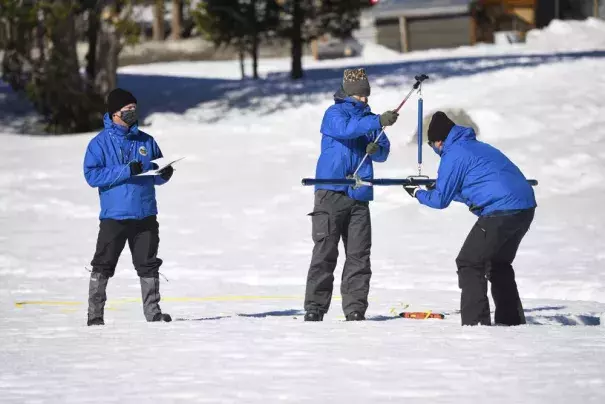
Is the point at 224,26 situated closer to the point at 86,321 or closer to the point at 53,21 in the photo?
the point at 53,21

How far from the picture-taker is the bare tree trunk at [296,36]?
112 ft

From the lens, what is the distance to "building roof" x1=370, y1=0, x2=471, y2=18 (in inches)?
1919

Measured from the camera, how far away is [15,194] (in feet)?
67.5

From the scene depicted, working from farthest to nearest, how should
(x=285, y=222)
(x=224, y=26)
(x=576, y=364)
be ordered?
(x=224, y=26), (x=285, y=222), (x=576, y=364)

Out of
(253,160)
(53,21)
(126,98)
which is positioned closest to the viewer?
(126,98)

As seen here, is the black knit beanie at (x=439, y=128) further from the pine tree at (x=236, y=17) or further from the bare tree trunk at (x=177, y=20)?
the bare tree trunk at (x=177, y=20)

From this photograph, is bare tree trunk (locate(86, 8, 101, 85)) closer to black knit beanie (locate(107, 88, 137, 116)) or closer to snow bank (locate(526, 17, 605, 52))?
snow bank (locate(526, 17, 605, 52))

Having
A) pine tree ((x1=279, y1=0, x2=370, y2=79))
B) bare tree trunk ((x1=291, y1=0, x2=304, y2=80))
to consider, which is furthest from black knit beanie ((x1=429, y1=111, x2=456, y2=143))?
bare tree trunk ((x1=291, y1=0, x2=304, y2=80))

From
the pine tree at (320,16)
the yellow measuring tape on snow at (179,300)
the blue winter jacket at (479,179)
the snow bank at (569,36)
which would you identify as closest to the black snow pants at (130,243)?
the blue winter jacket at (479,179)

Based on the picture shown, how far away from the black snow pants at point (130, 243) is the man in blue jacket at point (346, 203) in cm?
116

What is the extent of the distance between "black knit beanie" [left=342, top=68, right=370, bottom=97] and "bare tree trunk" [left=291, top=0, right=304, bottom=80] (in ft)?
79.3

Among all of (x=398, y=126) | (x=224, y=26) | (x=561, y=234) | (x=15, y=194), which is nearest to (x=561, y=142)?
(x=398, y=126)

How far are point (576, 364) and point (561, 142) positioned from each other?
14.2m

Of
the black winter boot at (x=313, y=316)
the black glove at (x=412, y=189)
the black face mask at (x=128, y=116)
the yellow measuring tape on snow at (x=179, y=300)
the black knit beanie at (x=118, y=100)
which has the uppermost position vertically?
the black knit beanie at (x=118, y=100)
